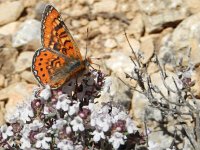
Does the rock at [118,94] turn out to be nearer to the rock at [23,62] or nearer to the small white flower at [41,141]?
the rock at [23,62]

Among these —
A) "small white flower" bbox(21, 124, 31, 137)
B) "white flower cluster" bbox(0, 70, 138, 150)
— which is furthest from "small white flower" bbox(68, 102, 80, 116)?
"small white flower" bbox(21, 124, 31, 137)

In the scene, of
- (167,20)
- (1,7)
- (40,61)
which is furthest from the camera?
(1,7)

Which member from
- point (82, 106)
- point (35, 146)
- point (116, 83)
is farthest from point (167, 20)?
point (35, 146)

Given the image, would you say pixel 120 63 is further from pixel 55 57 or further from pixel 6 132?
pixel 6 132

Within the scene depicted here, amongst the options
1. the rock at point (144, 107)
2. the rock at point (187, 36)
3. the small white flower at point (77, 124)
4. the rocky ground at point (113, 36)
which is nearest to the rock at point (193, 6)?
the rocky ground at point (113, 36)

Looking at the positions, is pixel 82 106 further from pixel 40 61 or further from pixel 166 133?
pixel 166 133

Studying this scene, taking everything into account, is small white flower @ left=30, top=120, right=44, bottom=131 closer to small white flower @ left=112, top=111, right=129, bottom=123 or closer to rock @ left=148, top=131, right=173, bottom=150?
small white flower @ left=112, top=111, right=129, bottom=123
